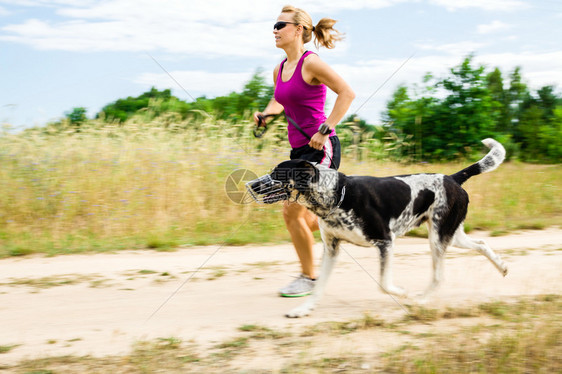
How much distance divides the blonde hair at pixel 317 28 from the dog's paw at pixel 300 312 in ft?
8.23

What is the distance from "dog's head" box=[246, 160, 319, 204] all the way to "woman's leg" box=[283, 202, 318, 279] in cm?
114

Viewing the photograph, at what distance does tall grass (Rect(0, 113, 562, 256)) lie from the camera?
27.7 feet

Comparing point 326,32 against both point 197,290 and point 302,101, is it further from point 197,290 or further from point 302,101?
point 197,290

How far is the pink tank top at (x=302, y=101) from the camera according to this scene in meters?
4.64

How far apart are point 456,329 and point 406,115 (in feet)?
50.4

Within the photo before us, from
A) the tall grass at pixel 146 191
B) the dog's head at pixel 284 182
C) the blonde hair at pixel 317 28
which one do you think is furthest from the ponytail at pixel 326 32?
the tall grass at pixel 146 191

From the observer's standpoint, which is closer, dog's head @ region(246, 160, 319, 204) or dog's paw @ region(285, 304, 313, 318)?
dog's head @ region(246, 160, 319, 204)

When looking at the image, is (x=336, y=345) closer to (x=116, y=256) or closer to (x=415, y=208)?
(x=415, y=208)

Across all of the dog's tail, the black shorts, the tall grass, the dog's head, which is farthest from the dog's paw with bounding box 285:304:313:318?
the tall grass

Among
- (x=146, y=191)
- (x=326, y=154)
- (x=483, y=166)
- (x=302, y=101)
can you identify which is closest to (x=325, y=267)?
(x=326, y=154)

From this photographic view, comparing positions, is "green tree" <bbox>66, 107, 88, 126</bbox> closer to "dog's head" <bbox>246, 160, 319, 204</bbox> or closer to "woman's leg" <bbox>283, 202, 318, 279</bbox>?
"woman's leg" <bbox>283, 202, 318, 279</bbox>

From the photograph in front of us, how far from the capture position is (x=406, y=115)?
18672 mm

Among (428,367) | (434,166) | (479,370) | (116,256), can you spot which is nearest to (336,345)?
(428,367)

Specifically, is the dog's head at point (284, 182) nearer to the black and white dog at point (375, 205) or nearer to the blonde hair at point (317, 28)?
the black and white dog at point (375, 205)
